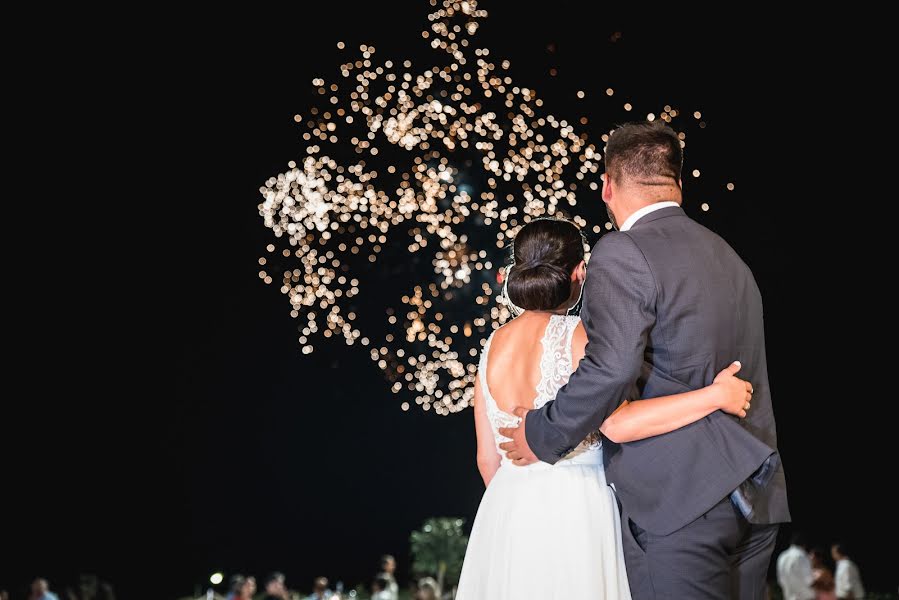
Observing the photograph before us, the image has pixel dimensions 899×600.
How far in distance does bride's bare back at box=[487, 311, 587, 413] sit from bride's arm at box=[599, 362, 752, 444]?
1.46 ft

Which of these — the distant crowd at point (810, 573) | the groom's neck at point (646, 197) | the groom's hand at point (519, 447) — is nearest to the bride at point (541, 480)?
the groom's hand at point (519, 447)

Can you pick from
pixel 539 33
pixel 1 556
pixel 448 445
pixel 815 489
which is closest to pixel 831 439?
pixel 815 489

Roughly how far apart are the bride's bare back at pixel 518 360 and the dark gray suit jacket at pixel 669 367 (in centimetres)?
41

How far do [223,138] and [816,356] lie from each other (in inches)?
335

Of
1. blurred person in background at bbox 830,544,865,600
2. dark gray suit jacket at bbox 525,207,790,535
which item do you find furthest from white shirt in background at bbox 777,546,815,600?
dark gray suit jacket at bbox 525,207,790,535

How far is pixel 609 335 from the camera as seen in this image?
2029 mm

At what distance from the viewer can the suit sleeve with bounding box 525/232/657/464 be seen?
6.61ft

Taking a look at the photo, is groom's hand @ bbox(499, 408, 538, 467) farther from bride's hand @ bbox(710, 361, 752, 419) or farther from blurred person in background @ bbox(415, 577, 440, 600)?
blurred person in background @ bbox(415, 577, 440, 600)

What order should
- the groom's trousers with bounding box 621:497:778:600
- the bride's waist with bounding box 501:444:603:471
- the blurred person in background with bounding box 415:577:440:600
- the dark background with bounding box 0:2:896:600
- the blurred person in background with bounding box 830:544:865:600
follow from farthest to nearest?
the dark background with bounding box 0:2:896:600 → the blurred person in background with bounding box 830:544:865:600 → the blurred person in background with bounding box 415:577:440:600 → the bride's waist with bounding box 501:444:603:471 → the groom's trousers with bounding box 621:497:778:600

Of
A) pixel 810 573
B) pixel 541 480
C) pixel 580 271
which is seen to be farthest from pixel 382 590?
pixel 580 271

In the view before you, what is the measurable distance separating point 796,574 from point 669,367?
25.6 feet

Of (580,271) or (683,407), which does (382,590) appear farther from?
(683,407)

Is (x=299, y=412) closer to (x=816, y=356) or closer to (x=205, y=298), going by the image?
(x=205, y=298)

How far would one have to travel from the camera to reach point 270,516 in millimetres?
14172
